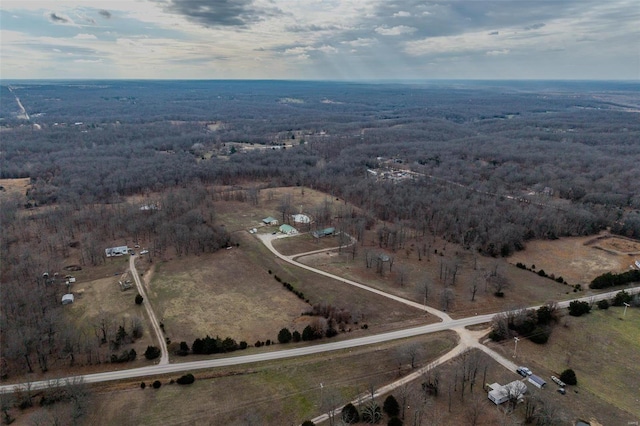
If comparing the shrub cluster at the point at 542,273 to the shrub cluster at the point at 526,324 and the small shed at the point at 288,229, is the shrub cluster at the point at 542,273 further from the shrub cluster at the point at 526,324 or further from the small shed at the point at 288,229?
the small shed at the point at 288,229

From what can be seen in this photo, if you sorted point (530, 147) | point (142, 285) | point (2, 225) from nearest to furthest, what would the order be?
1. point (142, 285)
2. point (2, 225)
3. point (530, 147)

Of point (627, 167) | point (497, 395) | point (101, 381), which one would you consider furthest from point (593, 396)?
point (627, 167)

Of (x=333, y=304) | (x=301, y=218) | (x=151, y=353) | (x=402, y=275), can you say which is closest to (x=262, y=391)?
(x=151, y=353)

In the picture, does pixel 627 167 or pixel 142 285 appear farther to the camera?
pixel 627 167

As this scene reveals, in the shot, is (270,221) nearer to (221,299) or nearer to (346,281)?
(346,281)

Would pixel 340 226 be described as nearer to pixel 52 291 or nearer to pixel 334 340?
pixel 334 340

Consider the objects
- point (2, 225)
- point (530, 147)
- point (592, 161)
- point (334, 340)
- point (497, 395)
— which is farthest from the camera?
point (530, 147)

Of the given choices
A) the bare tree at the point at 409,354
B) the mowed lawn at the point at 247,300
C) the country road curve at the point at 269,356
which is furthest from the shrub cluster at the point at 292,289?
the bare tree at the point at 409,354
